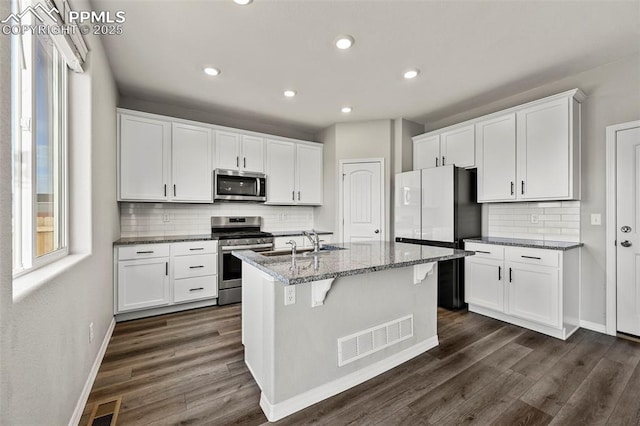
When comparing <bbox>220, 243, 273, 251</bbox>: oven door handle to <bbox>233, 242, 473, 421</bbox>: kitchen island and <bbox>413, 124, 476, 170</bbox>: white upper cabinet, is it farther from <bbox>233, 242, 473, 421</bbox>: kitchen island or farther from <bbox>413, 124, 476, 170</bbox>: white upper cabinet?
<bbox>413, 124, 476, 170</bbox>: white upper cabinet

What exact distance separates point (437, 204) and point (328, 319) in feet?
8.09

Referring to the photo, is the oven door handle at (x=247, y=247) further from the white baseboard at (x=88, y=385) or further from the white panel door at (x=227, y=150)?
the white baseboard at (x=88, y=385)

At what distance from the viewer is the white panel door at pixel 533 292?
2.82m

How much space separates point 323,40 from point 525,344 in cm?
333

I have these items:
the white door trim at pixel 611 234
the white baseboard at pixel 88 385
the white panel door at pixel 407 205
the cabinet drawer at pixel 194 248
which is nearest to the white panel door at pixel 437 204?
the white panel door at pixel 407 205

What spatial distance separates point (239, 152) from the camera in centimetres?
418

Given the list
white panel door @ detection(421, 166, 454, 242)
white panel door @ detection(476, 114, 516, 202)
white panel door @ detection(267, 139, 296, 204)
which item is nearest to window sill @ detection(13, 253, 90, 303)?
white panel door @ detection(267, 139, 296, 204)

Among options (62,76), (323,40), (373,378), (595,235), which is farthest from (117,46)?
(595,235)

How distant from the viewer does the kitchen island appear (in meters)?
1.73

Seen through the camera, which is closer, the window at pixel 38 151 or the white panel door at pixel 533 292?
the window at pixel 38 151

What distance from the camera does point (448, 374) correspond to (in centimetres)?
216

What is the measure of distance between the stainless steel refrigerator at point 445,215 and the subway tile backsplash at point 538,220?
23 cm

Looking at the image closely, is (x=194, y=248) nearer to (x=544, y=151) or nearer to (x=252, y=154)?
(x=252, y=154)

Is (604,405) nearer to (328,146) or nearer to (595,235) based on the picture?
(595,235)
